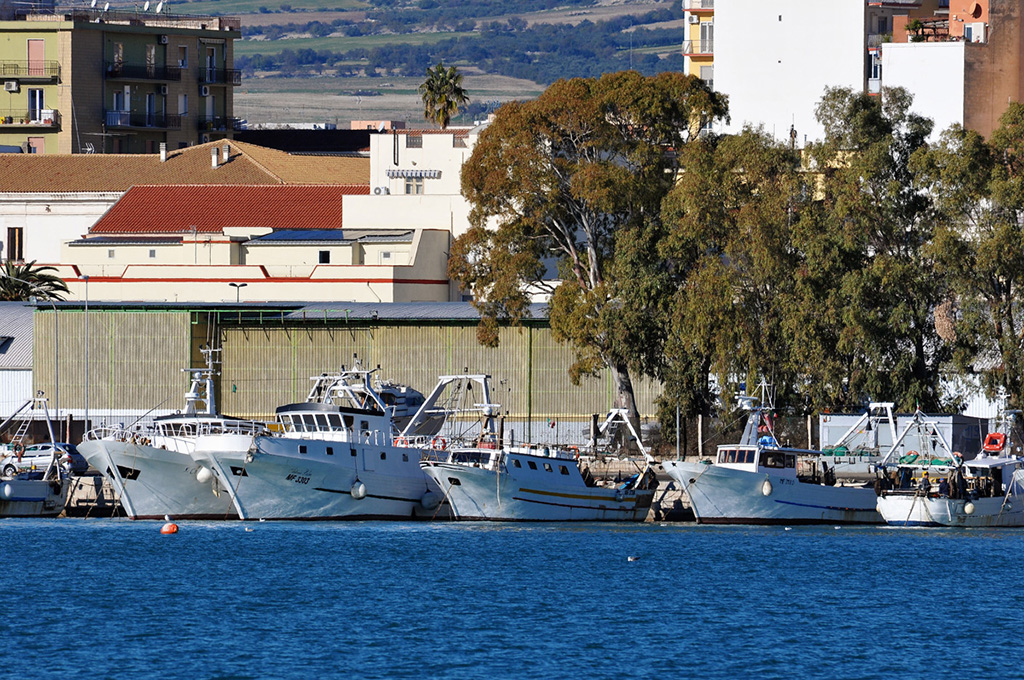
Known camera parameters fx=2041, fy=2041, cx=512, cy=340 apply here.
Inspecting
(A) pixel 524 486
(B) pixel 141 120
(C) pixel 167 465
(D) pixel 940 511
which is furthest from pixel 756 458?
(B) pixel 141 120

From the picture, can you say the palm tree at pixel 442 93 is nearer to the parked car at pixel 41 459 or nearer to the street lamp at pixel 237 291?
the street lamp at pixel 237 291

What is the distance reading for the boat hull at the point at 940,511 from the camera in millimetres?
68625

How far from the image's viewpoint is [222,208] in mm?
116000

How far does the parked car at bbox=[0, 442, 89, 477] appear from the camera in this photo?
75.0 metres

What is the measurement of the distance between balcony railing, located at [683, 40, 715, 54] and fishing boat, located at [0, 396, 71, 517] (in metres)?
60.3

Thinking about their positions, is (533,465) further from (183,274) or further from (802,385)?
(183,274)

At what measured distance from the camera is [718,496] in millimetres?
69500

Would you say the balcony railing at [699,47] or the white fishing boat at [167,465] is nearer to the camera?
the white fishing boat at [167,465]

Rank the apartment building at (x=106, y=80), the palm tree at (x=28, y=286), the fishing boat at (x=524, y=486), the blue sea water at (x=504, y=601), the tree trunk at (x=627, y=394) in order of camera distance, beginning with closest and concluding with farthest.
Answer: the blue sea water at (x=504, y=601), the fishing boat at (x=524, y=486), the tree trunk at (x=627, y=394), the palm tree at (x=28, y=286), the apartment building at (x=106, y=80)

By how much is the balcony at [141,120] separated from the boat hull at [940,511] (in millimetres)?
86996

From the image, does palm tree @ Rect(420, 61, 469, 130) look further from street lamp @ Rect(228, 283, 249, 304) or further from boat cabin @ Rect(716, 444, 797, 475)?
boat cabin @ Rect(716, 444, 797, 475)

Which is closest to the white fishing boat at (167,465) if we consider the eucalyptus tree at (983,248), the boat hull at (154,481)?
the boat hull at (154,481)

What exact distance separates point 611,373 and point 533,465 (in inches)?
458

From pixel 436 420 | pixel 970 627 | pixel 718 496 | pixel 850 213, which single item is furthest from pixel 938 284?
pixel 970 627
